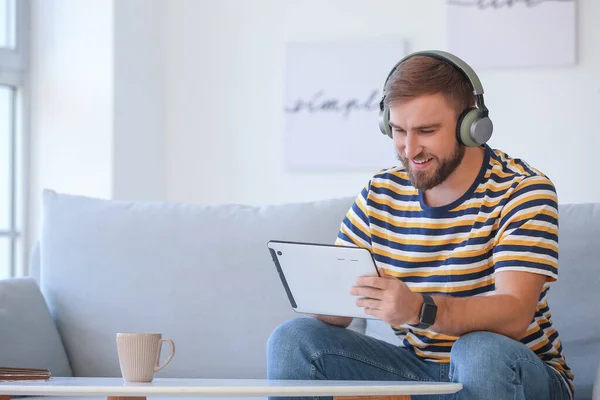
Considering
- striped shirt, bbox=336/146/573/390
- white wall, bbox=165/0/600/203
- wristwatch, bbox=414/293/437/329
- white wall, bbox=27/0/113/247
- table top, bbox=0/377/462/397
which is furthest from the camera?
white wall, bbox=27/0/113/247

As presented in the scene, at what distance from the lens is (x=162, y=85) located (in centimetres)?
343

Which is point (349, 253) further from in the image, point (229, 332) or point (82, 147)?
point (82, 147)

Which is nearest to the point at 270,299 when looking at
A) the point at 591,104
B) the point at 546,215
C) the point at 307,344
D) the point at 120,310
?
the point at 120,310

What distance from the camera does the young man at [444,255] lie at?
4.87ft

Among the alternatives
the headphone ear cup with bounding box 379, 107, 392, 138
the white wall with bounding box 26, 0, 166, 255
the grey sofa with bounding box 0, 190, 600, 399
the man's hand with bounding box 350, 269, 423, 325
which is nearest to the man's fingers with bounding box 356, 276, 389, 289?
the man's hand with bounding box 350, 269, 423, 325

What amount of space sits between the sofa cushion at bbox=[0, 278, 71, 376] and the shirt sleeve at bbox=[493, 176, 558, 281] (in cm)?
109

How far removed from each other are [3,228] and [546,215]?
2.24 meters

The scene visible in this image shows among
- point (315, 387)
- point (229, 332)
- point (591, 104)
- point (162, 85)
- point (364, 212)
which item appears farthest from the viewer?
point (162, 85)

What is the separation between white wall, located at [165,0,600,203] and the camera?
290 cm

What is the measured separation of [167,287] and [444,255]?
0.79 m

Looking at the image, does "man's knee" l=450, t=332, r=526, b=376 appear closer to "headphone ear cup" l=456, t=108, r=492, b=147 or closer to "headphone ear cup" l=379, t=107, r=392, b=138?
"headphone ear cup" l=456, t=108, r=492, b=147

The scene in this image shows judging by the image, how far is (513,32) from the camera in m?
2.98

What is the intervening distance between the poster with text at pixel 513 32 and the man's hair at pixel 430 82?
1.32 metres

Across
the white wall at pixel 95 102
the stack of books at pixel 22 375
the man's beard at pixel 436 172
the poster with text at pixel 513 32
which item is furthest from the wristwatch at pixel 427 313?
the white wall at pixel 95 102
